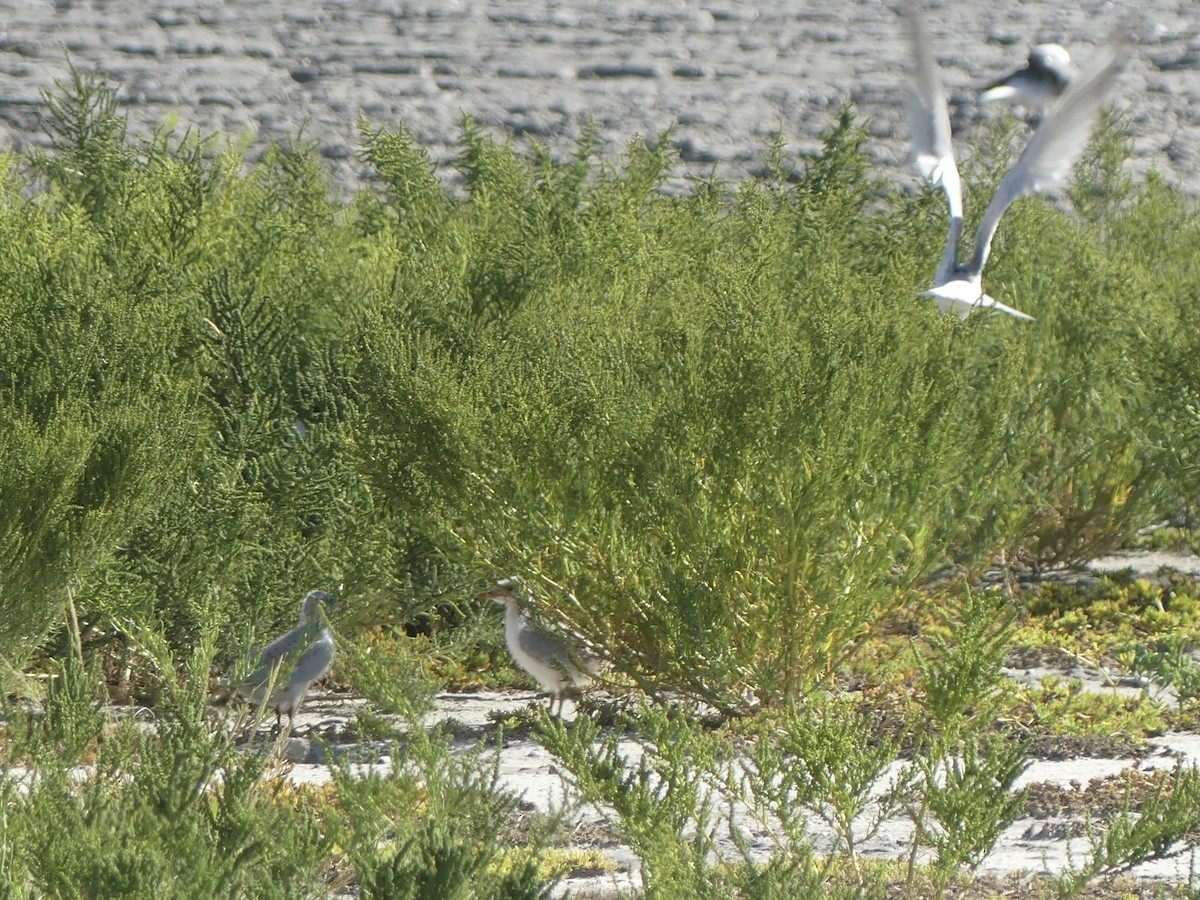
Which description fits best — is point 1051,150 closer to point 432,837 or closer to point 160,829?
point 432,837

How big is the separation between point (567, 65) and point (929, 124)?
20.9ft

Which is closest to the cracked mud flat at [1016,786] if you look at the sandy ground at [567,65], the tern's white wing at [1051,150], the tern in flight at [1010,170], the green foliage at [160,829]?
the green foliage at [160,829]

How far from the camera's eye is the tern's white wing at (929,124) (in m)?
7.26

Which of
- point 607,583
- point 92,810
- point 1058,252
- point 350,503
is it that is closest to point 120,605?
point 350,503

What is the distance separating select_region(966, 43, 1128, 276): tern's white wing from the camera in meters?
6.89

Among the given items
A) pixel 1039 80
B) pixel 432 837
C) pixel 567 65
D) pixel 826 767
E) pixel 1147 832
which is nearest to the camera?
pixel 432 837

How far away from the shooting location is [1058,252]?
7566mm

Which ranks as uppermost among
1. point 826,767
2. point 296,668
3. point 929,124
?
point 929,124

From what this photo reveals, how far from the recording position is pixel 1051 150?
7078 millimetres

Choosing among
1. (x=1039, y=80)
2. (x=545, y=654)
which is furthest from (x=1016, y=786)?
(x=1039, y=80)

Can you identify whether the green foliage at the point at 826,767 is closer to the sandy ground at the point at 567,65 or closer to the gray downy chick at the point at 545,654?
the gray downy chick at the point at 545,654

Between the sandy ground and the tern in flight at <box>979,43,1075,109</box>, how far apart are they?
2.07ft

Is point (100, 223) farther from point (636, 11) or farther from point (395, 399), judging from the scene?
point (636, 11)

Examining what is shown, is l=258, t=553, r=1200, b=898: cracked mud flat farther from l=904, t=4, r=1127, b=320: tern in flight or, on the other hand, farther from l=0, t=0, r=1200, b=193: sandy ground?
l=0, t=0, r=1200, b=193: sandy ground
